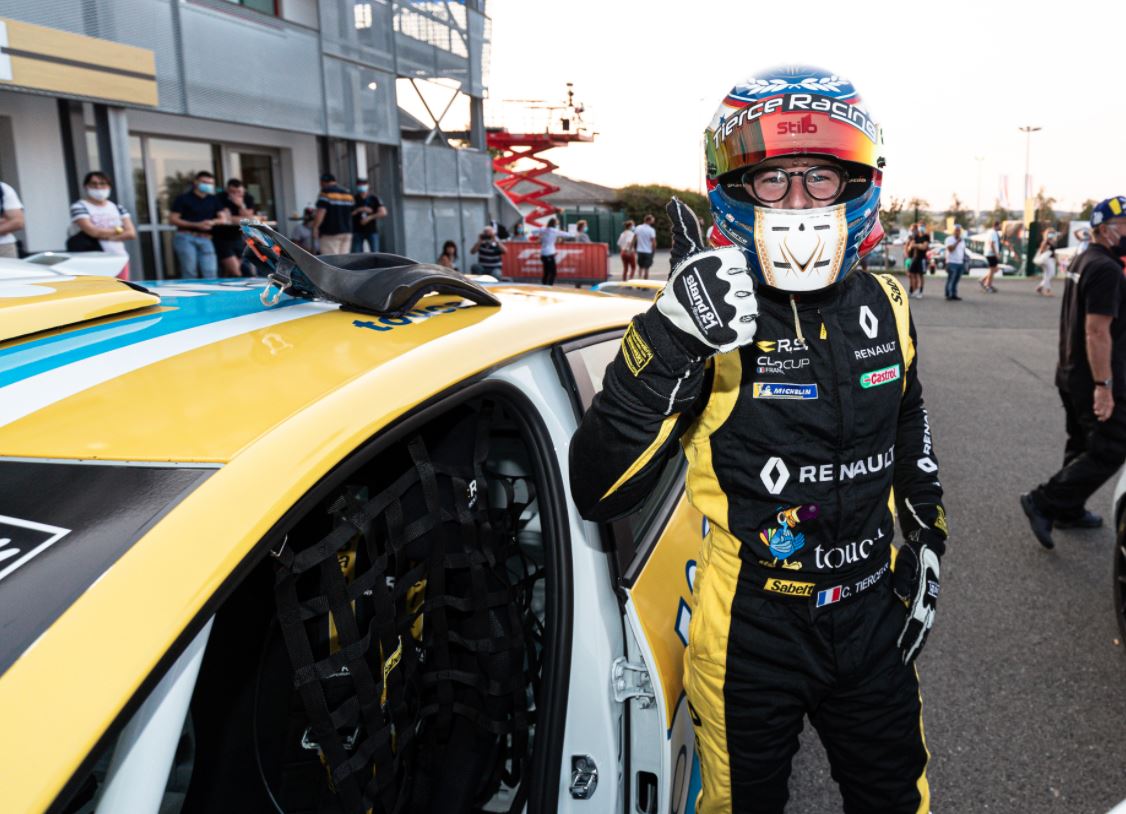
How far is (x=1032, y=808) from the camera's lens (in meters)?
2.52

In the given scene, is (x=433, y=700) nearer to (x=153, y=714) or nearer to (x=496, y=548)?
(x=496, y=548)

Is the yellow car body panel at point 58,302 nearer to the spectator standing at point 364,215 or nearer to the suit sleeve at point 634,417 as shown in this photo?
the suit sleeve at point 634,417

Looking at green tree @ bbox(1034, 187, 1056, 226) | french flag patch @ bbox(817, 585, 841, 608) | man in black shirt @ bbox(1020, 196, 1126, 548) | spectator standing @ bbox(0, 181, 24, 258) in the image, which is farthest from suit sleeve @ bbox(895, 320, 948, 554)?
green tree @ bbox(1034, 187, 1056, 226)

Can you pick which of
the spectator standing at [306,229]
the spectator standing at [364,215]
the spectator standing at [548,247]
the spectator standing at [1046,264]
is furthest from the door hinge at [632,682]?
the spectator standing at [1046,264]

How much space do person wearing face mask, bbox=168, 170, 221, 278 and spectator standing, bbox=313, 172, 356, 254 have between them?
140 centimetres

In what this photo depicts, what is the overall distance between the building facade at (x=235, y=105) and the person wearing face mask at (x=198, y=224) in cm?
72

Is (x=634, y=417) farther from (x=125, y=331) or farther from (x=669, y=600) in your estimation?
(x=125, y=331)

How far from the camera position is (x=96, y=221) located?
8.04 meters

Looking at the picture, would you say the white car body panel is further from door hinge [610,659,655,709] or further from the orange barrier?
the orange barrier

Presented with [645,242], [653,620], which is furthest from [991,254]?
[653,620]

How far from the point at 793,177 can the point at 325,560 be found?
1.19 metres

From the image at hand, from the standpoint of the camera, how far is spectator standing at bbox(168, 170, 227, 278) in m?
9.50

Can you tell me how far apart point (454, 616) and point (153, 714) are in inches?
37.7

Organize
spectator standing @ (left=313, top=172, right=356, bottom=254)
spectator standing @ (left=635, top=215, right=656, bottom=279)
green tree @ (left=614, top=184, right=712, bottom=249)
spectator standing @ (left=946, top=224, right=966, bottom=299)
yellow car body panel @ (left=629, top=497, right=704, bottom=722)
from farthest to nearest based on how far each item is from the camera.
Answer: green tree @ (left=614, top=184, right=712, bottom=249) → spectator standing @ (left=635, top=215, right=656, bottom=279) → spectator standing @ (left=946, top=224, right=966, bottom=299) → spectator standing @ (left=313, top=172, right=356, bottom=254) → yellow car body panel @ (left=629, top=497, right=704, bottom=722)
